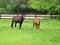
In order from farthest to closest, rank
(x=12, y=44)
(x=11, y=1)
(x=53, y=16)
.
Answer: (x=11, y=1), (x=53, y=16), (x=12, y=44)

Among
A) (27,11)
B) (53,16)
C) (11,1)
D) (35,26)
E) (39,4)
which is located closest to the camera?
(35,26)

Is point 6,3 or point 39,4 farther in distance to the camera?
point 6,3

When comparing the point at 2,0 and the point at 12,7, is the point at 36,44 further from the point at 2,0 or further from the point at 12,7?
the point at 2,0

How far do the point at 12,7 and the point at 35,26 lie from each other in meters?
25.1

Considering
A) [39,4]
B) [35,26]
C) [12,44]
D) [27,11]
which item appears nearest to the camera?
[12,44]

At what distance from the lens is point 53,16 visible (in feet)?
118

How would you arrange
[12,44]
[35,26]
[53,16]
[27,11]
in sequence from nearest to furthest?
[12,44] < [35,26] < [53,16] < [27,11]

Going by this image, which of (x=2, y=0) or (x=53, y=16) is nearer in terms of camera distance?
(x=53, y=16)

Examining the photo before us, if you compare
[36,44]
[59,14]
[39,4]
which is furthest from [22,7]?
[36,44]

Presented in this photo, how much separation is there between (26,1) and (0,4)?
5231mm

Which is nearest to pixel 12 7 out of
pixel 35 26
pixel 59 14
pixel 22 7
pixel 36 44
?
pixel 22 7

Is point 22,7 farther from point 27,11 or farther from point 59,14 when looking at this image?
point 59,14

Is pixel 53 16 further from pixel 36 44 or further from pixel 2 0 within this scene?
pixel 36 44

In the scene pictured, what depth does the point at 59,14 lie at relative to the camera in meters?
36.8
